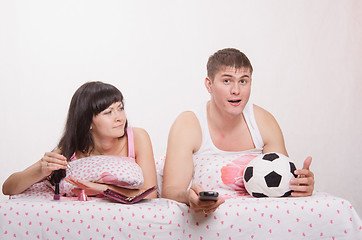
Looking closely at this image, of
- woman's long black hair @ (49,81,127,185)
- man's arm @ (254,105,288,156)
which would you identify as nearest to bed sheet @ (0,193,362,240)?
woman's long black hair @ (49,81,127,185)

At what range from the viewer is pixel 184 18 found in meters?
3.90

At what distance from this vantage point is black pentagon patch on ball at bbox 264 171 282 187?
6.88 feet

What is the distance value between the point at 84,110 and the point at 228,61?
791 millimetres

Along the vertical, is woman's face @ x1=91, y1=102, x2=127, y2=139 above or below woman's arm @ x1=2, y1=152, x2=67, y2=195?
above

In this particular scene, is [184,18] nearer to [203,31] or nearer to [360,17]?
[203,31]

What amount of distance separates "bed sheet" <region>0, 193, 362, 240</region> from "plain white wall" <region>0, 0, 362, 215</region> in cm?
195

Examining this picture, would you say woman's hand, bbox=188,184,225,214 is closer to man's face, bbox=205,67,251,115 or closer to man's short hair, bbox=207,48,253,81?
man's face, bbox=205,67,251,115

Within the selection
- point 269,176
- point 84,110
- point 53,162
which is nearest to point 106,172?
point 53,162

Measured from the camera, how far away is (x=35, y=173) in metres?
2.19

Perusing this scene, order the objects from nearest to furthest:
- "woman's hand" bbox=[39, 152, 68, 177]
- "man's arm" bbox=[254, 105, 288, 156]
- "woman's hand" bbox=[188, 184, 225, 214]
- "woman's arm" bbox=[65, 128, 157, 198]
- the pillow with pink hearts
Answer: "woman's hand" bbox=[188, 184, 225, 214] < "woman's hand" bbox=[39, 152, 68, 177] < the pillow with pink hearts < "woman's arm" bbox=[65, 128, 157, 198] < "man's arm" bbox=[254, 105, 288, 156]

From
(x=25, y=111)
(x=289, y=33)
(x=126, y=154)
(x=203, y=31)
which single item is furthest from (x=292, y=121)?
(x=25, y=111)

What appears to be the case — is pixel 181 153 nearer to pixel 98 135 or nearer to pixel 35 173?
pixel 98 135

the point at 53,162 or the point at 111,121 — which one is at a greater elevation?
the point at 111,121

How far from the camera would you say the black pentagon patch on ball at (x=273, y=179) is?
6.88 feet
